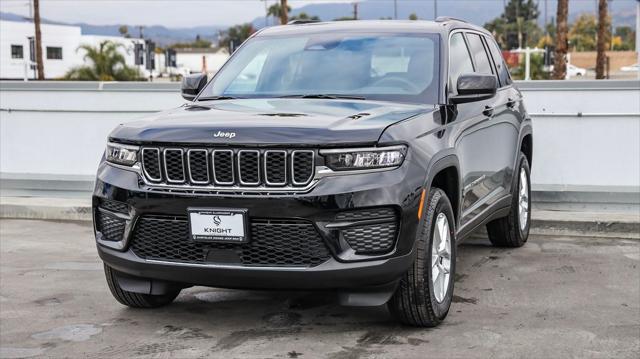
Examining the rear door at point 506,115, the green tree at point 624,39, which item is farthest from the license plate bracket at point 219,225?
the green tree at point 624,39

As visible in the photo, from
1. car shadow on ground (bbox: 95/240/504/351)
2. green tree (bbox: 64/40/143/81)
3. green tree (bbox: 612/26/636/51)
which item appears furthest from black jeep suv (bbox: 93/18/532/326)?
green tree (bbox: 612/26/636/51)

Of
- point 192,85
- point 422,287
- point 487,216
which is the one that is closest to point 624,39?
point 487,216

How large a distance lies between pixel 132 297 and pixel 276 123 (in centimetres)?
159

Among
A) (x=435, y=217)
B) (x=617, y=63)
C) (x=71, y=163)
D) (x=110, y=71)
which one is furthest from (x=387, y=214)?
(x=617, y=63)

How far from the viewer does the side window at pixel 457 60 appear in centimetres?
623

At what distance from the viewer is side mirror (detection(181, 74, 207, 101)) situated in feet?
21.9

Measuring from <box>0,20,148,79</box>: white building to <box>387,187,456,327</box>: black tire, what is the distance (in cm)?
8478

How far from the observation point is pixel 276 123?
16.5 ft

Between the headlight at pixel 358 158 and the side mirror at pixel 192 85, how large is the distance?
2096 mm

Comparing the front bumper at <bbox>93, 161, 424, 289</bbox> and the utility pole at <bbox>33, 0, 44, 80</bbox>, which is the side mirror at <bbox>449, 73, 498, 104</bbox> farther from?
the utility pole at <bbox>33, 0, 44, 80</bbox>

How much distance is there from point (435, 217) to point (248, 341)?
1251mm

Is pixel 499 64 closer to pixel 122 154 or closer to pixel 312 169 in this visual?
pixel 312 169

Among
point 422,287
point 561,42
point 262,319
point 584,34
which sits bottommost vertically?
point 262,319

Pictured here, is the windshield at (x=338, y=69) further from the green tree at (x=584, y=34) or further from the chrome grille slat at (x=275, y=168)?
the green tree at (x=584, y=34)
